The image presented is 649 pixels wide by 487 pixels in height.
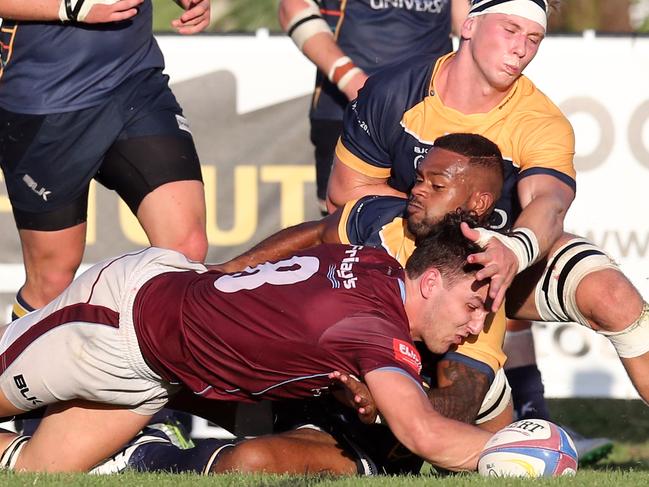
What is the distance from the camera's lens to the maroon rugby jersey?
4.77 meters

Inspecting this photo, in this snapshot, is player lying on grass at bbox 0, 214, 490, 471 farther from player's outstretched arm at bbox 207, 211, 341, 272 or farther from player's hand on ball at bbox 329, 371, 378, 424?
player's outstretched arm at bbox 207, 211, 341, 272

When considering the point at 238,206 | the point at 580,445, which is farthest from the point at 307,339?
the point at 238,206

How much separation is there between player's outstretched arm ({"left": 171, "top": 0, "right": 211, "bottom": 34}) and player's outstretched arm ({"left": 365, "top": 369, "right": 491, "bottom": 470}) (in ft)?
7.67

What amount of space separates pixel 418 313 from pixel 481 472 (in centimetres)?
66

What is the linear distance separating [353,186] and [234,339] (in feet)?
4.83

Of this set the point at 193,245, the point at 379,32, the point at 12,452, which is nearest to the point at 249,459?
the point at 12,452

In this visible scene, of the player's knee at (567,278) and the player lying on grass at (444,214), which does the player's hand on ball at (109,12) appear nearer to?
the player lying on grass at (444,214)

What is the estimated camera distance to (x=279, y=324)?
4918 millimetres

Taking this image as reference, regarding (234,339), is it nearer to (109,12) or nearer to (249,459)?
(249,459)

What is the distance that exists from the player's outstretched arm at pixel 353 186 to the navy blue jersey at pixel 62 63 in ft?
3.42

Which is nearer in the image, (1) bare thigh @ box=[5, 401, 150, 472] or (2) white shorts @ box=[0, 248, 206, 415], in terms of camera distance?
(2) white shorts @ box=[0, 248, 206, 415]

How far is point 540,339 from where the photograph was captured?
8047mm

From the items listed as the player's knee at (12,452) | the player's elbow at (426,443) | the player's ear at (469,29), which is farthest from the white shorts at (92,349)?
the player's ear at (469,29)

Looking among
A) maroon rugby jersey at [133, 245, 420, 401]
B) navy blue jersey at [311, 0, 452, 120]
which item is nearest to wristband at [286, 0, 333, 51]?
navy blue jersey at [311, 0, 452, 120]
